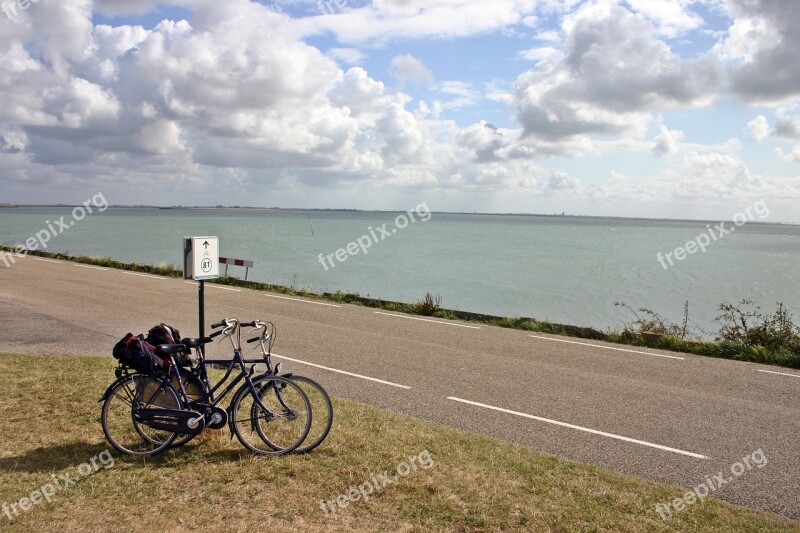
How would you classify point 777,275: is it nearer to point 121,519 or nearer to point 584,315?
point 584,315

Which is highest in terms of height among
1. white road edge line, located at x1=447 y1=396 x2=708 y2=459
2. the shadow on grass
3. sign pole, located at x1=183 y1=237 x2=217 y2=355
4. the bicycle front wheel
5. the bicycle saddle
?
sign pole, located at x1=183 y1=237 x2=217 y2=355

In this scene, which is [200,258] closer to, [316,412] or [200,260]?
[200,260]

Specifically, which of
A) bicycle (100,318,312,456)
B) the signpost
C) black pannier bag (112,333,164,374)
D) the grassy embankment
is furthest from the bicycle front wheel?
the grassy embankment

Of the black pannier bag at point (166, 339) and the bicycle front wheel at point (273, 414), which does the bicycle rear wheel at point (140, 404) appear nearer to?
the black pannier bag at point (166, 339)

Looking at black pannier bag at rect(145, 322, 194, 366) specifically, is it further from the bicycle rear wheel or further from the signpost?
the signpost

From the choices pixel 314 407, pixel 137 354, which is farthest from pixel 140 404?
pixel 314 407

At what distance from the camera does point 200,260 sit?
289 inches

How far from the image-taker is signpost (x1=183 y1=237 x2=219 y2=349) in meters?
7.23

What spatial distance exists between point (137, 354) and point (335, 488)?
6.48ft

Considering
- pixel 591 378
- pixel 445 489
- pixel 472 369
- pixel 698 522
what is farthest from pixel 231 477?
pixel 591 378

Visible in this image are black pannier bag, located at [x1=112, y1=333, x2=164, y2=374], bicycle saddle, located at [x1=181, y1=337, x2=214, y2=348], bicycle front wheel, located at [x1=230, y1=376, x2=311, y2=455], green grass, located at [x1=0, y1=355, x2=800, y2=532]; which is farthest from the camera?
bicycle front wheel, located at [x1=230, y1=376, x2=311, y2=455]

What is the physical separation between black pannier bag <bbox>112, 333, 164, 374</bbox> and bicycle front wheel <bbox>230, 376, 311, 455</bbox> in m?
0.76

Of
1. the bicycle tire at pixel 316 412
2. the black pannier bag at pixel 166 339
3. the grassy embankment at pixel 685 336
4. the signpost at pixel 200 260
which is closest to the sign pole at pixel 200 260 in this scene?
the signpost at pixel 200 260

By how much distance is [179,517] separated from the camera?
4555 mm
